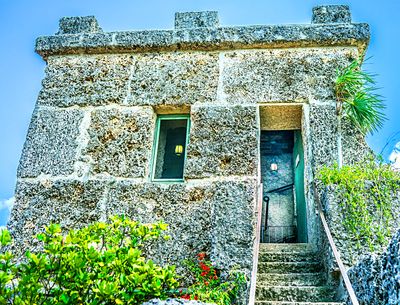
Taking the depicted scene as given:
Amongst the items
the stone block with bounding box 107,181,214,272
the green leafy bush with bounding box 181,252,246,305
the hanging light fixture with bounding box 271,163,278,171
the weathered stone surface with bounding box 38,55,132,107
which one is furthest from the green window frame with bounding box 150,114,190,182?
the hanging light fixture with bounding box 271,163,278,171

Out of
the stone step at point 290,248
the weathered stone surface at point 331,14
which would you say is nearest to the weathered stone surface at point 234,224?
the stone step at point 290,248

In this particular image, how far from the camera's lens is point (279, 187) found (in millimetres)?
6840

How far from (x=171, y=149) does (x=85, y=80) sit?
137 centimetres

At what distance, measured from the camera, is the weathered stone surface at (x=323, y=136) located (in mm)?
4203

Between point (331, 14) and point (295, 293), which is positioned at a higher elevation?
point (331, 14)

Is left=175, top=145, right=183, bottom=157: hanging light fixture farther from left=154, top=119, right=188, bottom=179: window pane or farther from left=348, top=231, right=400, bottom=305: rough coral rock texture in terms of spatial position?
left=348, top=231, right=400, bottom=305: rough coral rock texture

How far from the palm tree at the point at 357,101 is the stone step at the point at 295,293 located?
1.55 meters

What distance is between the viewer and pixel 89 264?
266 centimetres

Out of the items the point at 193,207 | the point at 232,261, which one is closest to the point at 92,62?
the point at 193,207

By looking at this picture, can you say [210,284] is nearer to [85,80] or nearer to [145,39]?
[85,80]

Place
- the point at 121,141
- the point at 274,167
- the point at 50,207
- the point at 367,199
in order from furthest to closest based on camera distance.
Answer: the point at 274,167 < the point at 121,141 < the point at 50,207 < the point at 367,199

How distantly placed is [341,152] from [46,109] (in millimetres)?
3425

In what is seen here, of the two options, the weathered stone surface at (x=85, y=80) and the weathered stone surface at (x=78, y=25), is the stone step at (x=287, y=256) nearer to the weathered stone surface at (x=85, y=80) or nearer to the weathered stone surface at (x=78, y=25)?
the weathered stone surface at (x=85, y=80)

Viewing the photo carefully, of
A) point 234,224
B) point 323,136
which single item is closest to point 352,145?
point 323,136
